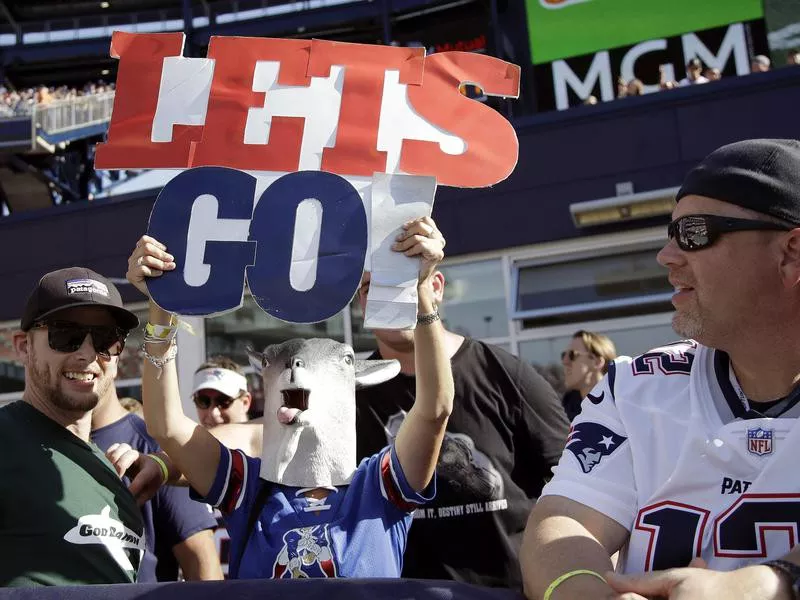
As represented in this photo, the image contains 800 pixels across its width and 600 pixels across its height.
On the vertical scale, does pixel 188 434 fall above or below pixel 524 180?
below

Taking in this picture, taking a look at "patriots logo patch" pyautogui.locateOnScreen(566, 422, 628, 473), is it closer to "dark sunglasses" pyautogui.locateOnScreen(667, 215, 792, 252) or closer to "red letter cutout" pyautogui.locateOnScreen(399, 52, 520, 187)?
"dark sunglasses" pyautogui.locateOnScreen(667, 215, 792, 252)

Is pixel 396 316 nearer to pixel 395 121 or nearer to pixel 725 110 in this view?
pixel 395 121

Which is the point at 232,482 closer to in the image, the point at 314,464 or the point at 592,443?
the point at 314,464

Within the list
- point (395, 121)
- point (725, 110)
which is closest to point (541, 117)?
point (725, 110)

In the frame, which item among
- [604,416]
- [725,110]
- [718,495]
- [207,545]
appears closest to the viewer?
[718,495]

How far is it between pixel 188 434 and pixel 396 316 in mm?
723

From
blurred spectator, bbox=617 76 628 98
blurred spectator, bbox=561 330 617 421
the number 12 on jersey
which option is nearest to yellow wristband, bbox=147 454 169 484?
the number 12 on jersey

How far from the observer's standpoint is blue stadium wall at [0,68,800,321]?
7930mm

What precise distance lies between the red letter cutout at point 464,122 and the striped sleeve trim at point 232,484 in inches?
38.8

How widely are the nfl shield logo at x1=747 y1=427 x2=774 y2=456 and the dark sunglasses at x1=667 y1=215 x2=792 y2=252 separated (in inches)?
14.0

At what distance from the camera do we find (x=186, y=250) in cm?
230

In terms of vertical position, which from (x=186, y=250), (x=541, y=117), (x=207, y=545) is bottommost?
(x=207, y=545)

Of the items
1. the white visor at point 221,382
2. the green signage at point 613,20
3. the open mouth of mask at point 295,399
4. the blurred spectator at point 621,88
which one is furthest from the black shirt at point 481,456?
the green signage at point 613,20

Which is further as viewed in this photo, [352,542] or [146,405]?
[146,405]
